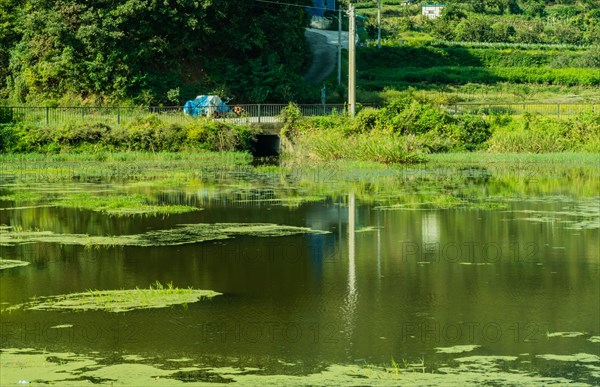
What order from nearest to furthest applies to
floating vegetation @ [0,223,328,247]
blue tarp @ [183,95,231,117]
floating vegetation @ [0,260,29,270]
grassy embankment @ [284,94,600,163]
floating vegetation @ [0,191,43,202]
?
floating vegetation @ [0,260,29,270], floating vegetation @ [0,223,328,247], floating vegetation @ [0,191,43,202], grassy embankment @ [284,94,600,163], blue tarp @ [183,95,231,117]

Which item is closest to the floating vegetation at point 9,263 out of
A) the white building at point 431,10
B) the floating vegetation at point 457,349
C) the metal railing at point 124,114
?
the floating vegetation at point 457,349

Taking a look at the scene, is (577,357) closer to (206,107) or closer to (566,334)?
(566,334)

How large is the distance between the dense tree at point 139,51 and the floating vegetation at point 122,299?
32397mm

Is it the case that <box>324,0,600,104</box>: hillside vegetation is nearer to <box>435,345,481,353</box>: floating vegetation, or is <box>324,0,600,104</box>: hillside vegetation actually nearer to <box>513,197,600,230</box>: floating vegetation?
<box>513,197,600,230</box>: floating vegetation

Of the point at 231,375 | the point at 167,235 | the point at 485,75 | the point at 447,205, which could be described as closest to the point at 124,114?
the point at 447,205

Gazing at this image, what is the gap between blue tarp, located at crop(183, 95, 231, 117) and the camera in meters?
42.9

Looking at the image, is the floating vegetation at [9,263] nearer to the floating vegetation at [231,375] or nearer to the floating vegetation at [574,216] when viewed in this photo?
the floating vegetation at [231,375]

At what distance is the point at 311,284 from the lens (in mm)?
15180

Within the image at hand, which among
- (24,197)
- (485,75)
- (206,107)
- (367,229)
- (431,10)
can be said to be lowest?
(367,229)

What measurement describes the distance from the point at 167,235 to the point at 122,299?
17.7 ft

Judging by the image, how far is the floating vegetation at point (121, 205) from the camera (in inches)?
911

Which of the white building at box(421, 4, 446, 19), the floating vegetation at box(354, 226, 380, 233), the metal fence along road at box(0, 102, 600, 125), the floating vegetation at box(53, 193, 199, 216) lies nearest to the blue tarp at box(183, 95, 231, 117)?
the metal fence along road at box(0, 102, 600, 125)

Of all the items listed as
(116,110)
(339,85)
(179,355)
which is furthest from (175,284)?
(339,85)

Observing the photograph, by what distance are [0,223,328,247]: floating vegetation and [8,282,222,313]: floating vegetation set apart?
3981mm
